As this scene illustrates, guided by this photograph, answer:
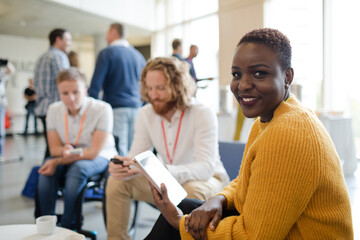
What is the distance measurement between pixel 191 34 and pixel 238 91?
13.2 ft

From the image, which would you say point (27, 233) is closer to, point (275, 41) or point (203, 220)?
point (203, 220)

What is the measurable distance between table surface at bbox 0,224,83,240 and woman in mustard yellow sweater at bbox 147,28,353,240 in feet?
1.75

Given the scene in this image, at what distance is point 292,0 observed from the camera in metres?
1.33

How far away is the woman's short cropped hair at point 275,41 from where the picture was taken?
833 millimetres

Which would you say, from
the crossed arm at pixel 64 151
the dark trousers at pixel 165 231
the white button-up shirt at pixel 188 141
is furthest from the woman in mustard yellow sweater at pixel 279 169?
the crossed arm at pixel 64 151

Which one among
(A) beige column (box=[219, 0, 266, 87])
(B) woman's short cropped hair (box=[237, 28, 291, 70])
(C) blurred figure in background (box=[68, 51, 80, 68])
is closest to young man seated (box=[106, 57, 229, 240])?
(A) beige column (box=[219, 0, 266, 87])

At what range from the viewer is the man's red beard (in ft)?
5.70

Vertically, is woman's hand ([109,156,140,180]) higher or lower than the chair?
higher

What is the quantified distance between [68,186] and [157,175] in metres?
0.97

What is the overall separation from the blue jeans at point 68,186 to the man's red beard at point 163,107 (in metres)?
0.63

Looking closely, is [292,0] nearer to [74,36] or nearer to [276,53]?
[276,53]

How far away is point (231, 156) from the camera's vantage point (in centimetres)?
173

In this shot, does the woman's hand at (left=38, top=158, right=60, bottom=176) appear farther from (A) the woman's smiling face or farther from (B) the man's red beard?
(A) the woman's smiling face

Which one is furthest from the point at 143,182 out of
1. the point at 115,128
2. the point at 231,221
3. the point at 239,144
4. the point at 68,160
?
the point at 115,128
